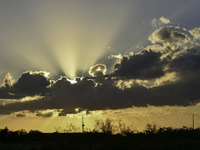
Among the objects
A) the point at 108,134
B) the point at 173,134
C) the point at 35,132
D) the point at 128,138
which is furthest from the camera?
the point at 35,132

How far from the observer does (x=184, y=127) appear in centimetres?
8506

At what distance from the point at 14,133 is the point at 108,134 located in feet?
83.4

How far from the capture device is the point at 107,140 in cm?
6475

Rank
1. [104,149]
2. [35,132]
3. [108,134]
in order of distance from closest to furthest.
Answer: [104,149] → [108,134] → [35,132]

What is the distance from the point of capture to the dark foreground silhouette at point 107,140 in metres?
47.7

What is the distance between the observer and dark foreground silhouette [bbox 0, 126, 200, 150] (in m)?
47.7

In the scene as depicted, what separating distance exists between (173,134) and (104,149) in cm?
3783

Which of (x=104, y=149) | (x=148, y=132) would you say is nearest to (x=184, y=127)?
(x=148, y=132)

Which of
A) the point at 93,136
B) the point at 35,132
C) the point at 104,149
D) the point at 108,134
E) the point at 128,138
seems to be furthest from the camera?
the point at 35,132

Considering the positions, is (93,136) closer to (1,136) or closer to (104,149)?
(104,149)

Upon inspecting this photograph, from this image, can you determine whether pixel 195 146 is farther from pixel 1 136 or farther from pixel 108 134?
pixel 1 136

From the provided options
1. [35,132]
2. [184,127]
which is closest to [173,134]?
[184,127]

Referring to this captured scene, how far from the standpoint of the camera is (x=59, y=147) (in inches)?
1821

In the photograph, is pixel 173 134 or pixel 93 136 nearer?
pixel 93 136
